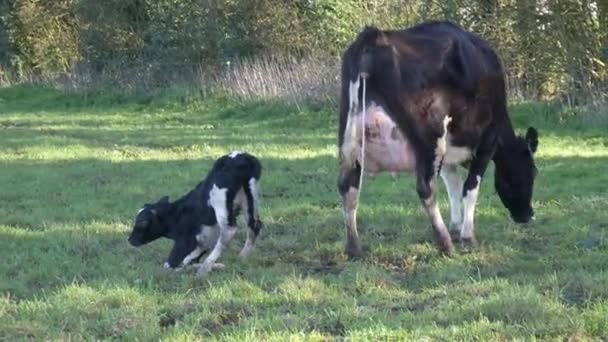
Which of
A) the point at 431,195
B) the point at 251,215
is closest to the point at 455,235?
the point at 431,195

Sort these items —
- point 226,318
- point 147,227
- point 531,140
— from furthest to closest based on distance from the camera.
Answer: point 531,140
point 147,227
point 226,318

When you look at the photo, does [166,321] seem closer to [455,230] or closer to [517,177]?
[455,230]

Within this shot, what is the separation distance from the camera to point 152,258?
943cm

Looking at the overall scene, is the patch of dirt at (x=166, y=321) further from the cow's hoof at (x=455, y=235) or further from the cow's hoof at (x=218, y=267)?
the cow's hoof at (x=455, y=235)

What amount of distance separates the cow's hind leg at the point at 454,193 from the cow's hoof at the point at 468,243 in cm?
72

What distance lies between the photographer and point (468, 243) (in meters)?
9.31

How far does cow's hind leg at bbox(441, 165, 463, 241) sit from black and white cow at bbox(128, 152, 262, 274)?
2.16 m

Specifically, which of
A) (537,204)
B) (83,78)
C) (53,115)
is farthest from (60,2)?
(537,204)

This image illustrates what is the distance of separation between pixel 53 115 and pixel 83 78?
21.4ft

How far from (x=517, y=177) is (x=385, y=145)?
2.02 m

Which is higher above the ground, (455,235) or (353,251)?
(353,251)

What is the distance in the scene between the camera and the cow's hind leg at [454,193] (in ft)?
33.5

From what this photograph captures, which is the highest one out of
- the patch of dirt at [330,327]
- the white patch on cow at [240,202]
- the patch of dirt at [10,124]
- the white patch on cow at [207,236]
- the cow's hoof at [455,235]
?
the white patch on cow at [240,202]

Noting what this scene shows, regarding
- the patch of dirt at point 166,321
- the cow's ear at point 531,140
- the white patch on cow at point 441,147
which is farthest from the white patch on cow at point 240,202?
the cow's ear at point 531,140
